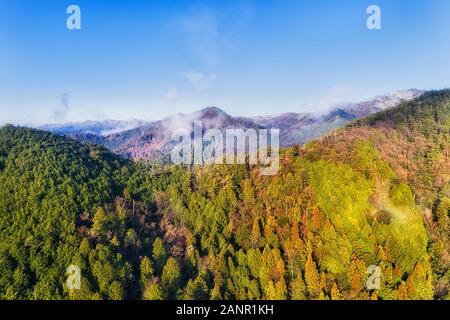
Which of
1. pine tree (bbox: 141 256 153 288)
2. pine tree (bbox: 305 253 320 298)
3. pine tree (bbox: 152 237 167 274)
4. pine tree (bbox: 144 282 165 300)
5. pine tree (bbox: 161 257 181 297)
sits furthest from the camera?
pine tree (bbox: 152 237 167 274)

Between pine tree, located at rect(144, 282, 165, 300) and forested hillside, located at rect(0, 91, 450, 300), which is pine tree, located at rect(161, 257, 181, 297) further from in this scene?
pine tree, located at rect(144, 282, 165, 300)

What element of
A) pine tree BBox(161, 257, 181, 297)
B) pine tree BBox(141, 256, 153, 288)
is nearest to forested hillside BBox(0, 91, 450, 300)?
pine tree BBox(161, 257, 181, 297)

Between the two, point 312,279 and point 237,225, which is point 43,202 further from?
point 312,279

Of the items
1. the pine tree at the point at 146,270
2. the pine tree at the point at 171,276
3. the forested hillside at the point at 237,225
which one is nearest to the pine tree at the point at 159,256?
the forested hillside at the point at 237,225

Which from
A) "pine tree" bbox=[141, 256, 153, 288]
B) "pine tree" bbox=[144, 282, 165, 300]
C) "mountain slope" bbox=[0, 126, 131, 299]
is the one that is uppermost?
"mountain slope" bbox=[0, 126, 131, 299]

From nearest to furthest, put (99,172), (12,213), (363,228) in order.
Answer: (363,228) < (12,213) < (99,172)

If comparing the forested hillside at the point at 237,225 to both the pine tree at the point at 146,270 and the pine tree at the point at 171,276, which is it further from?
the pine tree at the point at 146,270
